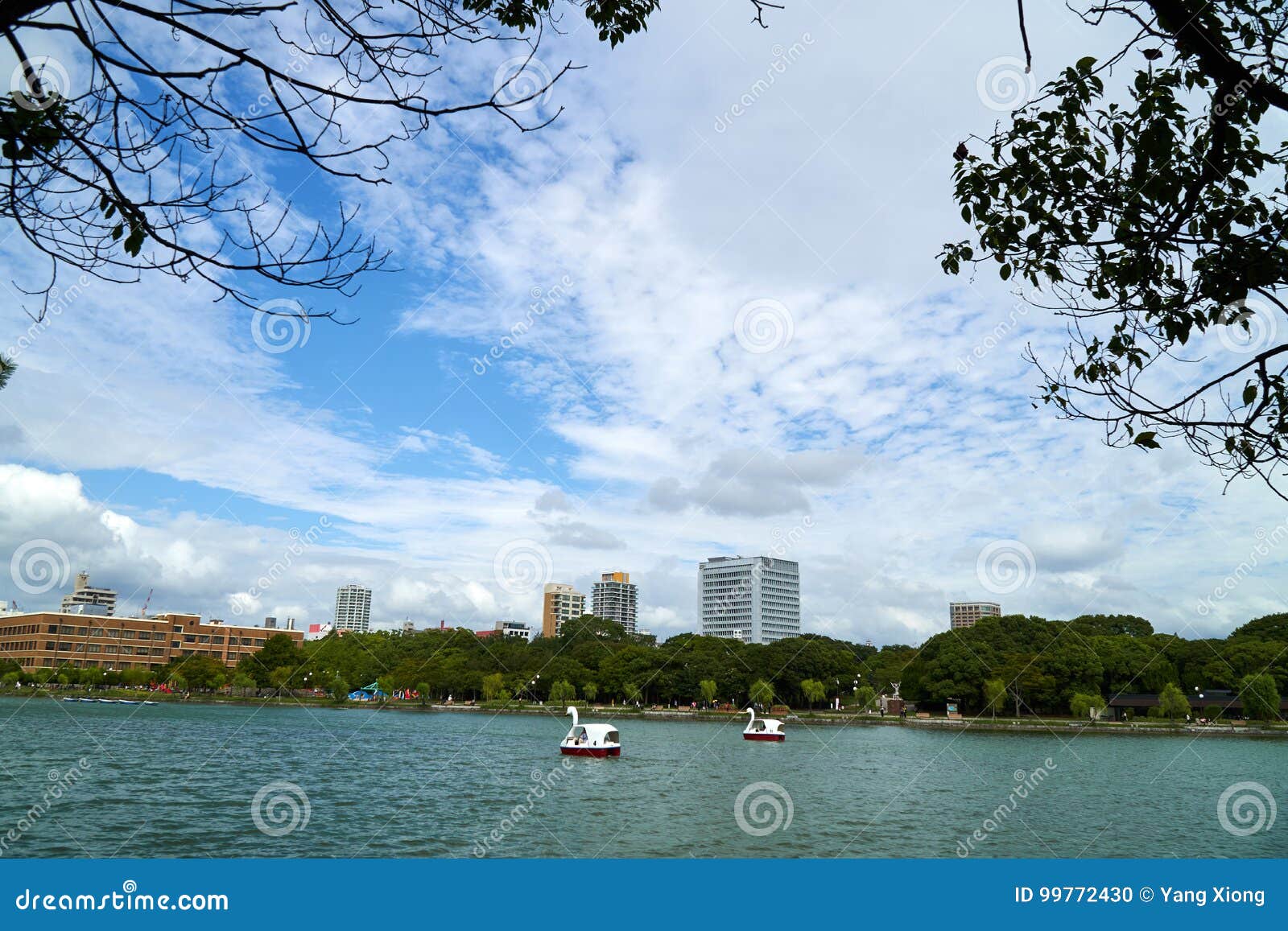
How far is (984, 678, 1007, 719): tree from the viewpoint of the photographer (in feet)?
255

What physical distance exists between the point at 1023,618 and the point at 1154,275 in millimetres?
95045

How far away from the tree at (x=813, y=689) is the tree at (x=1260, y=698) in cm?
3701

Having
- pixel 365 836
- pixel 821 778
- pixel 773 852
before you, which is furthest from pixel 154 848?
pixel 821 778

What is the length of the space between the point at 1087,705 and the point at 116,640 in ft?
358

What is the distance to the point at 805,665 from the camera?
91875 mm

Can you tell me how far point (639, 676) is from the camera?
94.1 m

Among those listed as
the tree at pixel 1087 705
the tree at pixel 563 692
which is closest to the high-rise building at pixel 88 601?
the tree at pixel 563 692

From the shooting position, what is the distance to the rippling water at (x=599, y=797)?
774 inches

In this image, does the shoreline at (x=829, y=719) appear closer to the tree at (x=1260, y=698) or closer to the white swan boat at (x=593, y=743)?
the tree at (x=1260, y=698)

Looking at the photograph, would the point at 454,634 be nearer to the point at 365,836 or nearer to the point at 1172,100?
the point at 365,836

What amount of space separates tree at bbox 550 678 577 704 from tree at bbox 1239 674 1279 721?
62139 mm

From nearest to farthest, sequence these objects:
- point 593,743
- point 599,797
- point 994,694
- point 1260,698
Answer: point 599,797
point 593,743
point 1260,698
point 994,694

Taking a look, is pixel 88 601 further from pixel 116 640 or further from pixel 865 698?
pixel 865 698

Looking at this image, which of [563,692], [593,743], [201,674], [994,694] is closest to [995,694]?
[994,694]
